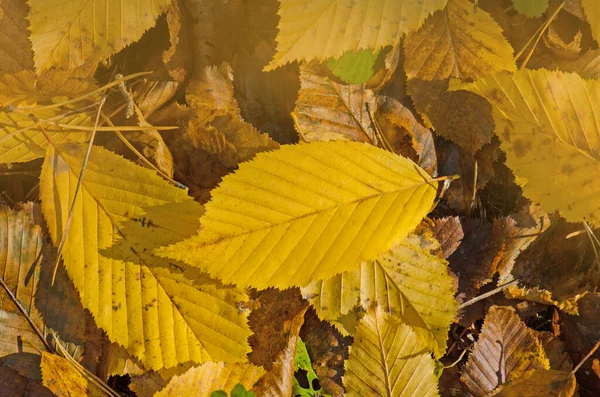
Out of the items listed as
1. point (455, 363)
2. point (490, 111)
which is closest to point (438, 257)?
point (455, 363)

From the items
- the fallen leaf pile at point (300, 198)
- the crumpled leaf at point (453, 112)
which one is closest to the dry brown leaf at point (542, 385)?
the fallen leaf pile at point (300, 198)

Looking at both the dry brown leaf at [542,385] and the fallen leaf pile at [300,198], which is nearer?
the fallen leaf pile at [300,198]

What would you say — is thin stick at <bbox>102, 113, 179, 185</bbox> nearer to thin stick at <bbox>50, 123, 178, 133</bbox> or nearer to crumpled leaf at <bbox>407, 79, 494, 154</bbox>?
thin stick at <bbox>50, 123, 178, 133</bbox>

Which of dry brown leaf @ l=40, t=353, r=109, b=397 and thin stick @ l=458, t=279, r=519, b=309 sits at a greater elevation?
thin stick @ l=458, t=279, r=519, b=309

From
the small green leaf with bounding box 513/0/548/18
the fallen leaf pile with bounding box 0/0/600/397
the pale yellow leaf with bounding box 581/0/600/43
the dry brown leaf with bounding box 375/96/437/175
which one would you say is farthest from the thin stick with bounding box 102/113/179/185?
the pale yellow leaf with bounding box 581/0/600/43

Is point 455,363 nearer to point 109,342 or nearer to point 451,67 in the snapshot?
point 451,67

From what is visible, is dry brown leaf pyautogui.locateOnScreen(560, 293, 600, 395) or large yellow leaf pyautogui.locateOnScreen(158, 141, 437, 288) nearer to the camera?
large yellow leaf pyautogui.locateOnScreen(158, 141, 437, 288)

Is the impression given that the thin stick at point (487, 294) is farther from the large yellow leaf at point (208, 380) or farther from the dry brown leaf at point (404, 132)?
the large yellow leaf at point (208, 380)
